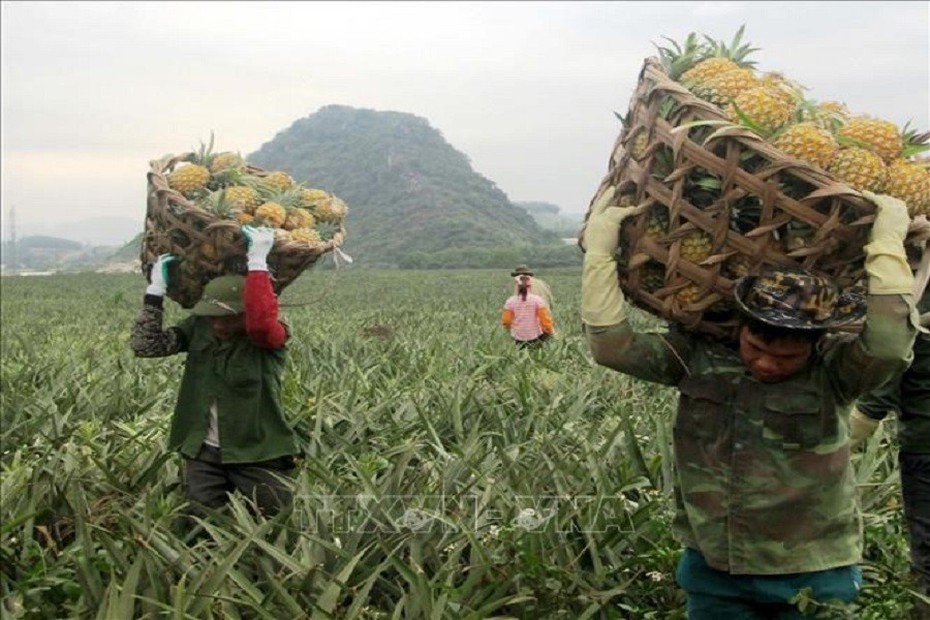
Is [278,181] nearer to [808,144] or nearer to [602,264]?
[602,264]

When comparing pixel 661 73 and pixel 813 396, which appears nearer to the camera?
pixel 661 73

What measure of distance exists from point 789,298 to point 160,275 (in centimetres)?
251

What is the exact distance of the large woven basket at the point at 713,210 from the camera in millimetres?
2014

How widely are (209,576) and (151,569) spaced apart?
21 cm

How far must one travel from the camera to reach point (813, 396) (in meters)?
2.36

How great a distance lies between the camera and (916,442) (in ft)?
10.1

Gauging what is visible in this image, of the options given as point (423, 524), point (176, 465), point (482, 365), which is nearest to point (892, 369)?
point (423, 524)

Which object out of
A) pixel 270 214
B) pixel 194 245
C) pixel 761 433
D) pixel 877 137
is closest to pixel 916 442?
pixel 761 433

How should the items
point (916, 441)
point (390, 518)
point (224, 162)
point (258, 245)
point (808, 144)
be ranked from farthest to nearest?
point (224, 162) < point (258, 245) < point (390, 518) < point (916, 441) < point (808, 144)

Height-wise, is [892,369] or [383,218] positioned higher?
[892,369]

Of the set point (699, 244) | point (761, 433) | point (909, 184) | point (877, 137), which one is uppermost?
point (877, 137)

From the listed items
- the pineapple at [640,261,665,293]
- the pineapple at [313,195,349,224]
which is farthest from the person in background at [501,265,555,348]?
the pineapple at [640,261,665,293]

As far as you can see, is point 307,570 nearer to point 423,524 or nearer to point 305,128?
point 423,524

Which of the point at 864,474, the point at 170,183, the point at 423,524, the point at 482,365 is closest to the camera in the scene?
the point at 423,524
